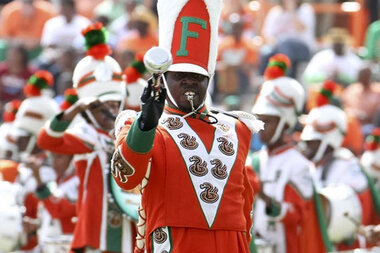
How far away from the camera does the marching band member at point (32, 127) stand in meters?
11.1

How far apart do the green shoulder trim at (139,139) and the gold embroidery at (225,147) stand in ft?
2.12

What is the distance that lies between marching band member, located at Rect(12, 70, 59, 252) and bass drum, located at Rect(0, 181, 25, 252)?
3.16 ft

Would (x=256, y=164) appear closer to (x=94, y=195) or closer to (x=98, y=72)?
(x=94, y=195)

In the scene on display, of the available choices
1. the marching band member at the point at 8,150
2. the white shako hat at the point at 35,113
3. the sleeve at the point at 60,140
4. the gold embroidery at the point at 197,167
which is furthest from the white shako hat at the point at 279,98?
the gold embroidery at the point at 197,167

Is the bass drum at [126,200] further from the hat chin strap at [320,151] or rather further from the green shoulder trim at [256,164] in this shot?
the hat chin strap at [320,151]

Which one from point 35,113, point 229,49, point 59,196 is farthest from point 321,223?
point 229,49

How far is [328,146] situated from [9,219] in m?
3.43

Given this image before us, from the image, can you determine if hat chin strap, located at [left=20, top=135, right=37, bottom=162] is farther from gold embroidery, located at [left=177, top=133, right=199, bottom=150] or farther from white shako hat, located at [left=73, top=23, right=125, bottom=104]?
gold embroidery, located at [left=177, top=133, right=199, bottom=150]

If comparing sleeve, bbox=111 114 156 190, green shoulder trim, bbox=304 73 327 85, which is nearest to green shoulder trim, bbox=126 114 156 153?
sleeve, bbox=111 114 156 190

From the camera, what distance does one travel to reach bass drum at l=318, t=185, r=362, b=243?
10.6 meters

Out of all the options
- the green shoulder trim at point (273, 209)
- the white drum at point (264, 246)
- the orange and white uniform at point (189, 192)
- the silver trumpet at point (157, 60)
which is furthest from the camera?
the white drum at point (264, 246)

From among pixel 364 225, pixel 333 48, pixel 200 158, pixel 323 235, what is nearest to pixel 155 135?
pixel 200 158

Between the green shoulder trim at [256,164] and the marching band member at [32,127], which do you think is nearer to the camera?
the green shoulder trim at [256,164]

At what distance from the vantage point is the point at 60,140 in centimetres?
862
